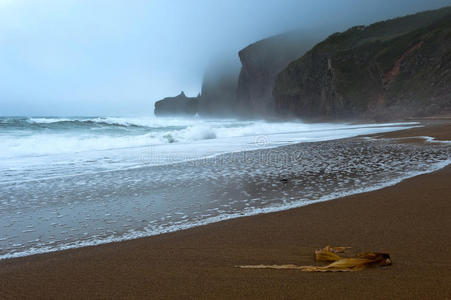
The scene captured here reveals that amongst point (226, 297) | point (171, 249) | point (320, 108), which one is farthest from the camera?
point (320, 108)

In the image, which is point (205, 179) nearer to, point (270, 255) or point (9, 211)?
point (9, 211)

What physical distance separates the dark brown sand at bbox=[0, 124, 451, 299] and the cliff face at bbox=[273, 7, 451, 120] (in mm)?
36848

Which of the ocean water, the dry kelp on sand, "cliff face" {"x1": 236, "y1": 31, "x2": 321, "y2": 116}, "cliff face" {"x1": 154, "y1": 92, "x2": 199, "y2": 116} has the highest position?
"cliff face" {"x1": 236, "y1": 31, "x2": 321, "y2": 116}

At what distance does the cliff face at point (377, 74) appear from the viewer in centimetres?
3847

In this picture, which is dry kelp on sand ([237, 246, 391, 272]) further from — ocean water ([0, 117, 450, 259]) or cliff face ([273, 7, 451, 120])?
cliff face ([273, 7, 451, 120])

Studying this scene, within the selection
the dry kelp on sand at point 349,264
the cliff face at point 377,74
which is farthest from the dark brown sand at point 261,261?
the cliff face at point 377,74

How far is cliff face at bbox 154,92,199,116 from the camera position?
14338cm

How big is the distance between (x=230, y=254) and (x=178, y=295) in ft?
2.37

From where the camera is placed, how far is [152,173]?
690cm

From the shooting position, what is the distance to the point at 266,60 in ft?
276

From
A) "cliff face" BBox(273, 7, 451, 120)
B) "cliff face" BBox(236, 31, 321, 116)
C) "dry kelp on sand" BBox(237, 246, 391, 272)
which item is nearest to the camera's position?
"dry kelp on sand" BBox(237, 246, 391, 272)

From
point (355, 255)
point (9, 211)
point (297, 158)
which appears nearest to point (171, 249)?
point (355, 255)

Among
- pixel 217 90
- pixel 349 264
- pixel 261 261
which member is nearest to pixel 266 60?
pixel 217 90

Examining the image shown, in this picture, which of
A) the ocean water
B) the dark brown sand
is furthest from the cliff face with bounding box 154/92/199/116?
the dark brown sand
